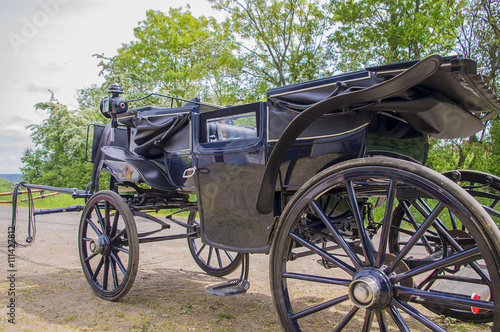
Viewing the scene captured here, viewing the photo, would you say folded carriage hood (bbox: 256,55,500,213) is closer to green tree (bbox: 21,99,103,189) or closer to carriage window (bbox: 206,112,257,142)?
carriage window (bbox: 206,112,257,142)

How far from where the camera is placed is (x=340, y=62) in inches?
579

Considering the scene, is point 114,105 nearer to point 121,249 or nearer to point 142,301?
point 121,249

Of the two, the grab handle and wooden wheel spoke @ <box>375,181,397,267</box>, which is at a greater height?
the grab handle

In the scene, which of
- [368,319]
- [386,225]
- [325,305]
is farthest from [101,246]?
[386,225]

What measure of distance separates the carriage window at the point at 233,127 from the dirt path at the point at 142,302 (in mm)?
1458

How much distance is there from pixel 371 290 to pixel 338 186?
1.93 feet

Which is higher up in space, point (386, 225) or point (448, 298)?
point (386, 225)

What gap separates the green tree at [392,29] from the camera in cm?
1119

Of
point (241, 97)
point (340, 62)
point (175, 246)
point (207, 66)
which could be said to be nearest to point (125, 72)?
point (207, 66)

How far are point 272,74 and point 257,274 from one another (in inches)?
504

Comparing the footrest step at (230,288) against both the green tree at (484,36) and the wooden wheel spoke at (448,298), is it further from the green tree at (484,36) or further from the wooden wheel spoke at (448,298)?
the green tree at (484,36)

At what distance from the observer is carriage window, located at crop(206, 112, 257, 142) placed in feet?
10.2

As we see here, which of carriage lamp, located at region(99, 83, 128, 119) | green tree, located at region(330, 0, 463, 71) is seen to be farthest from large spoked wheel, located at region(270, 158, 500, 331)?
green tree, located at region(330, 0, 463, 71)

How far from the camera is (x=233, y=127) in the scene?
3.88 meters
